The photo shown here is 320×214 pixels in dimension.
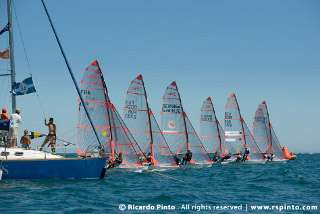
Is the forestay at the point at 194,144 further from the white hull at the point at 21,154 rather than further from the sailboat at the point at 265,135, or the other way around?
the white hull at the point at 21,154

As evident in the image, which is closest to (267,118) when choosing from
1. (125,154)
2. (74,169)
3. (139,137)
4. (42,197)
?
(139,137)

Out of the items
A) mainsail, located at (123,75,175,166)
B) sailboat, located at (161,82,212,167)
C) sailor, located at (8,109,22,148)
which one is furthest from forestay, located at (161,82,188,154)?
sailor, located at (8,109,22,148)

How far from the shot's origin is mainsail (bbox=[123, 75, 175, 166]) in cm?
3734

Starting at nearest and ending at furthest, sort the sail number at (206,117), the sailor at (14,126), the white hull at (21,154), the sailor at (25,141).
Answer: the white hull at (21,154) < the sailor at (14,126) < the sailor at (25,141) < the sail number at (206,117)

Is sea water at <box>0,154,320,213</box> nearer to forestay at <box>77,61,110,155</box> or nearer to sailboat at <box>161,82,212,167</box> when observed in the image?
forestay at <box>77,61,110,155</box>

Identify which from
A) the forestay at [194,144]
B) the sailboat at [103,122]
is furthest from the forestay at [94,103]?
the forestay at [194,144]

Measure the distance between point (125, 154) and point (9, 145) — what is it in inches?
501

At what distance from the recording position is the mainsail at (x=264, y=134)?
6019cm

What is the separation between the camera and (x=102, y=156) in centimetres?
→ 2234

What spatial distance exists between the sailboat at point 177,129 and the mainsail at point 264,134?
1813 centimetres

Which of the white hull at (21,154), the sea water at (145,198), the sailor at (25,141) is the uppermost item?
the sailor at (25,141)

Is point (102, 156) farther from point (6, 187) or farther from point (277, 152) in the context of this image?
point (277, 152)

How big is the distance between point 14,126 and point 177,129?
2522cm

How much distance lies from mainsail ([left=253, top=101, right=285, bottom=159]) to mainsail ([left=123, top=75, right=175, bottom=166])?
2655 cm
